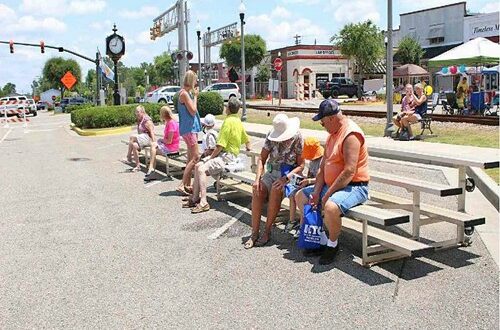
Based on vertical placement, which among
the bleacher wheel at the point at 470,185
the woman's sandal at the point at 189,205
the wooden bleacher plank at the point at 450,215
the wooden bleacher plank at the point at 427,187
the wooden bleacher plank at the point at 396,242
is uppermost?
the wooden bleacher plank at the point at 427,187

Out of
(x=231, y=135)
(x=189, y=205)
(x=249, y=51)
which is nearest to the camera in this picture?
(x=231, y=135)

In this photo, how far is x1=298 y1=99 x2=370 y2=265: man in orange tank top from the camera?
5172 millimetres

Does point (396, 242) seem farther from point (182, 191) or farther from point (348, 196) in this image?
point (182, 191)

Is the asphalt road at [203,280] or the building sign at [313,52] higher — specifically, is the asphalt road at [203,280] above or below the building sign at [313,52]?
below

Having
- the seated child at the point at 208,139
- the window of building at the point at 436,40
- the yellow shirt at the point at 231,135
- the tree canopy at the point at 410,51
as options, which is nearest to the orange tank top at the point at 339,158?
the yellow shirt at the point at 231,135

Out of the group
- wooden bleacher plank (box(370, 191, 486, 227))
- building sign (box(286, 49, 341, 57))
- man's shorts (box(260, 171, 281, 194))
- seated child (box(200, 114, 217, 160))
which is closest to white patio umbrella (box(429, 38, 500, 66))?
seated child (box(200, 114, 217, 160))

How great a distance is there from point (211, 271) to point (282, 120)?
1.82 metres

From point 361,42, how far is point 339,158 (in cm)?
4030

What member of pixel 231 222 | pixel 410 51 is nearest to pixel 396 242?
pixel 231 222

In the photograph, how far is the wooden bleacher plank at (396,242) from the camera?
4840 mm

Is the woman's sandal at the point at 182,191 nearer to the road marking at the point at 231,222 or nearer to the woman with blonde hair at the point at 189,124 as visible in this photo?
the woman with blonde hair at the point at 189,124

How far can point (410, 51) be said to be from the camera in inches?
2105

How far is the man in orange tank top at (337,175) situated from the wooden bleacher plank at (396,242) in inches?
11.4

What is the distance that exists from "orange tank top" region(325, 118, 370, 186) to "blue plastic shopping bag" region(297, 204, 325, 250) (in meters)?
0.30
